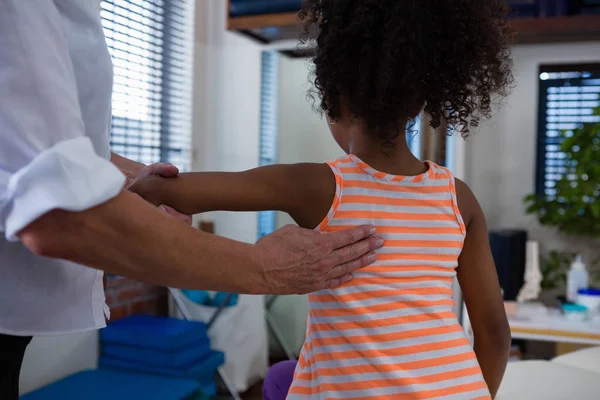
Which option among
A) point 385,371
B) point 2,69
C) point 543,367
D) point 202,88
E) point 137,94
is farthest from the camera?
point 202,88

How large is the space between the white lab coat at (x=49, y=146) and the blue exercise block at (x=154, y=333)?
57.6 inches

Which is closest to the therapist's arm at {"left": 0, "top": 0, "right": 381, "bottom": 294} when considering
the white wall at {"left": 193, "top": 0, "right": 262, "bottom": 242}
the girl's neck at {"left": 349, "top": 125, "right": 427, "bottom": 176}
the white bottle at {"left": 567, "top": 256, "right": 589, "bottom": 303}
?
the girl's neck at {"left": 349, "top": 125, "right": 427, "bottom": 176}

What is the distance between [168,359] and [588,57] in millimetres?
2348

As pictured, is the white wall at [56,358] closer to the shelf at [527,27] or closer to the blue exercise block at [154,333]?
the blue exercise block at [154,333]

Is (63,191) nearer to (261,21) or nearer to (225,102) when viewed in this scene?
(261,21)

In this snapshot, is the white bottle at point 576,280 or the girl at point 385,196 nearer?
the girl at point 385,196

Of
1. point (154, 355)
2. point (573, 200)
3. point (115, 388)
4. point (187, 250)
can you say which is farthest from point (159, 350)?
point (573, 200)

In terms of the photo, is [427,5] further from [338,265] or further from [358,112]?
[338,265]

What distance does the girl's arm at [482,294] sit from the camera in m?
0.96

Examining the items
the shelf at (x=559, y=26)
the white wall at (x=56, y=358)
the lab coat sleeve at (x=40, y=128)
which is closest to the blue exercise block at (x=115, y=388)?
the white wall at (x=56, y=358)

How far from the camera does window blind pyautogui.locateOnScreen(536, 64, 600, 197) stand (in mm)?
2902

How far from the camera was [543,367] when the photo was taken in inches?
63.0

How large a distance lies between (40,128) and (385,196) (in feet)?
1.53

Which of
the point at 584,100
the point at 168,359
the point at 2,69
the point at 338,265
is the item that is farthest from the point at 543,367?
the point at 584,100
